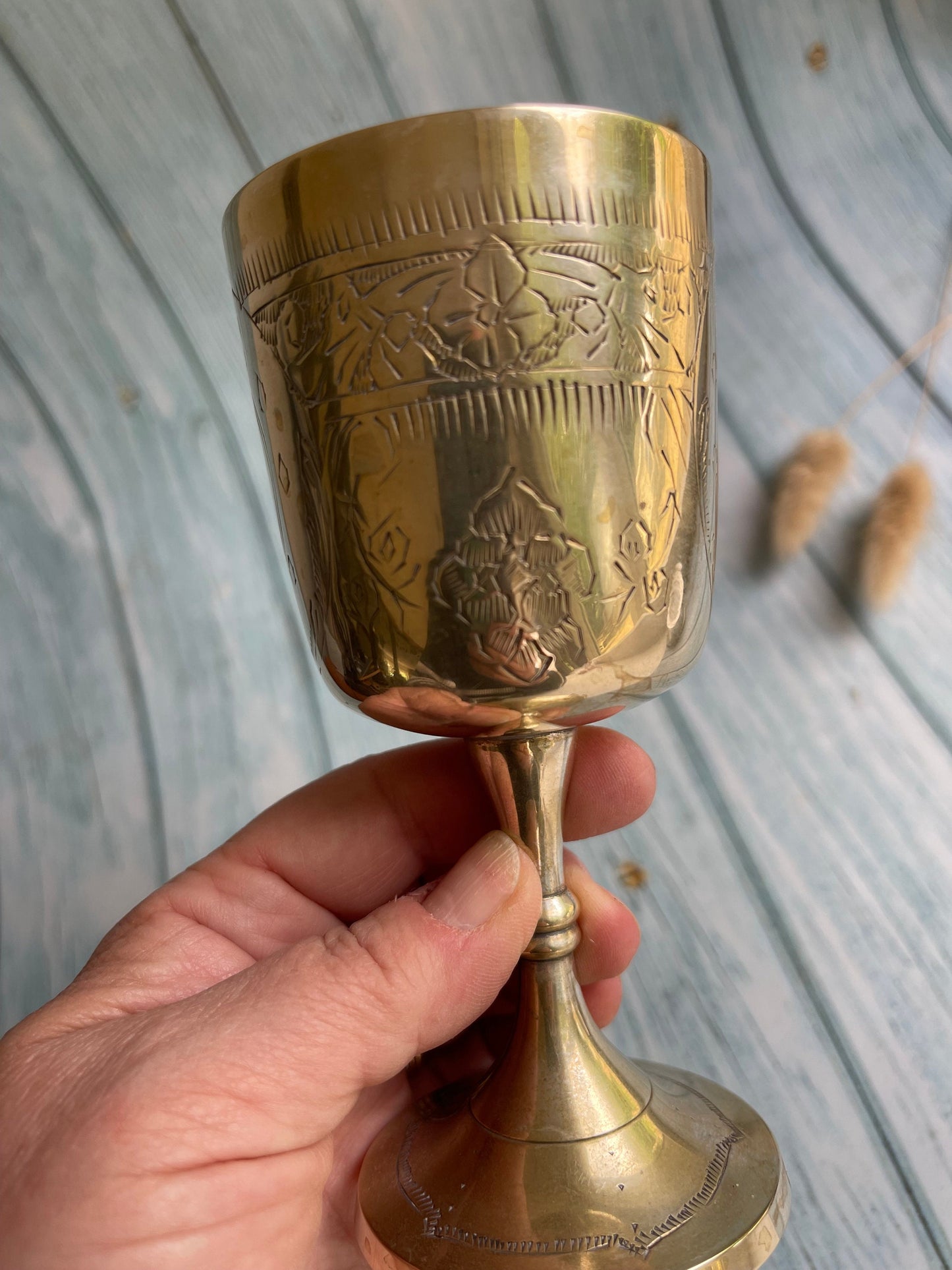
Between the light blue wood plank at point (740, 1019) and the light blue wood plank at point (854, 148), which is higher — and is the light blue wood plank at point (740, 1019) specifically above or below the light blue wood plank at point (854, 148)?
below

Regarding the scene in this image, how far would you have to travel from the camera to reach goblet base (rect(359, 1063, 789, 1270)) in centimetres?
57

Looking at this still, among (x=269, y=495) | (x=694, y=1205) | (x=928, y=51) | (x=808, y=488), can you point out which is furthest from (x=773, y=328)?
(x=694, y=1205)

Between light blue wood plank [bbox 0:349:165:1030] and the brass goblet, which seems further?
light blue wood plank [bbox 0:349:165:1030]

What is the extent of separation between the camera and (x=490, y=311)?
49 centimetres

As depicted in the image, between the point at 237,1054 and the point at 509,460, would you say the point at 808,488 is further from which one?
the point at 237,1054

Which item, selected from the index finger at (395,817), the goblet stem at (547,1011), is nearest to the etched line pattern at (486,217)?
the goblet stem at (547,1011)

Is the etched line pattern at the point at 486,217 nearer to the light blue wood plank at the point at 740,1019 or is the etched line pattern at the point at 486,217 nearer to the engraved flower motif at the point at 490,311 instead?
the engraved flower motif at the point at 490,311

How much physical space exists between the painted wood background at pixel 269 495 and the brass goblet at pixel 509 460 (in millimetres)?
363

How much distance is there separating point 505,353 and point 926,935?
0.74m

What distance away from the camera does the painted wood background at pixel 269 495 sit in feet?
3.16

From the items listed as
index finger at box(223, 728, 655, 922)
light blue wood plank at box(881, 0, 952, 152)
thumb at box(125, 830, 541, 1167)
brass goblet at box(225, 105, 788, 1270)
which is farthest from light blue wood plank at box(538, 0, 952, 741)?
thumb at box(125, 830, 541, 1167)

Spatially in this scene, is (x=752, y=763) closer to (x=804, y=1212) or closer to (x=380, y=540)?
(x=804, y=1212)

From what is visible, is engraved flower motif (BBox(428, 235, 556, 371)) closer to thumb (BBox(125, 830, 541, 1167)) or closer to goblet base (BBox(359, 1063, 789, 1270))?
thumb (BBox(125, 830, 541, 1167))

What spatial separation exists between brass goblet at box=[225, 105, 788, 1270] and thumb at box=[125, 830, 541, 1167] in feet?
0.34
